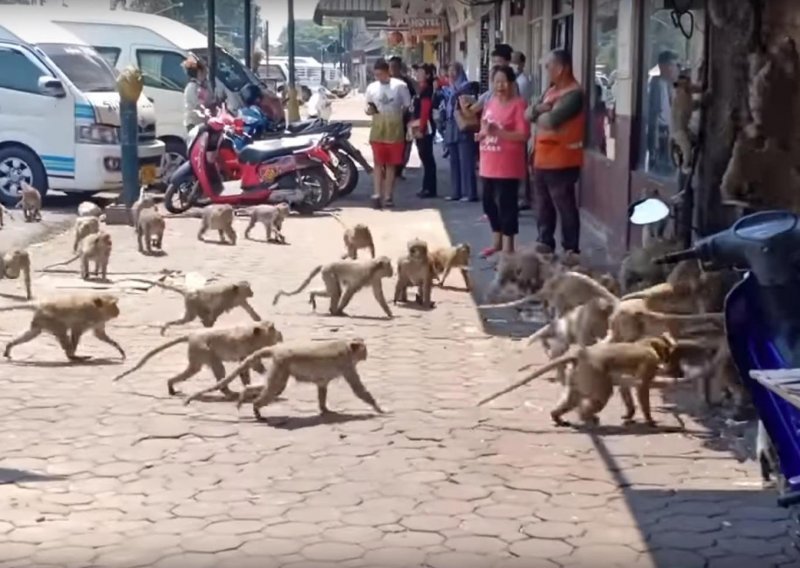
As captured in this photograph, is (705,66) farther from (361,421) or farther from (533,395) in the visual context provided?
(361,421)

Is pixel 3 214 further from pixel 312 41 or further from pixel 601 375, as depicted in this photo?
pixel 312 41

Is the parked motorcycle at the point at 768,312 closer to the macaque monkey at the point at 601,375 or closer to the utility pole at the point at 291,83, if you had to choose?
the macaque monkey at the point at 601,375

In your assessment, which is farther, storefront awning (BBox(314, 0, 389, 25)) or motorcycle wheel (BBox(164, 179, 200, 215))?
storefront awning (BBox(314, 0, 389, 25))

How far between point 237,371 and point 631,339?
2.07 meters

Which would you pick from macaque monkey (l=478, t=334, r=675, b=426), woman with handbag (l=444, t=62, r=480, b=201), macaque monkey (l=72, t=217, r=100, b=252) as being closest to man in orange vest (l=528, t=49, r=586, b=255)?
macaque monkey (l=478, t=334, r=675, b=426)

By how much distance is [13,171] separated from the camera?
1645 cm

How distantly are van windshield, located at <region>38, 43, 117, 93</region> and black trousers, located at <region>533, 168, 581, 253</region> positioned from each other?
25.1 ft

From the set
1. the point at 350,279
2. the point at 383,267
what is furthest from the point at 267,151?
the point at 383,267

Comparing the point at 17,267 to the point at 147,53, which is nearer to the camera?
the point at 17,267

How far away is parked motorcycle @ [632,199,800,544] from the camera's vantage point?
4297mm

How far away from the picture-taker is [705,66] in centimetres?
750

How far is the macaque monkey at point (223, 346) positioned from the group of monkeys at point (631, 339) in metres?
1.20

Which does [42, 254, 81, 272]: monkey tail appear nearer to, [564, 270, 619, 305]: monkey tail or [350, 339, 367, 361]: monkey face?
[564, 270, 619, 305]: monkey tail

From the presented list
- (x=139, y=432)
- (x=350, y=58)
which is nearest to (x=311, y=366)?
(x=139, y=432)
